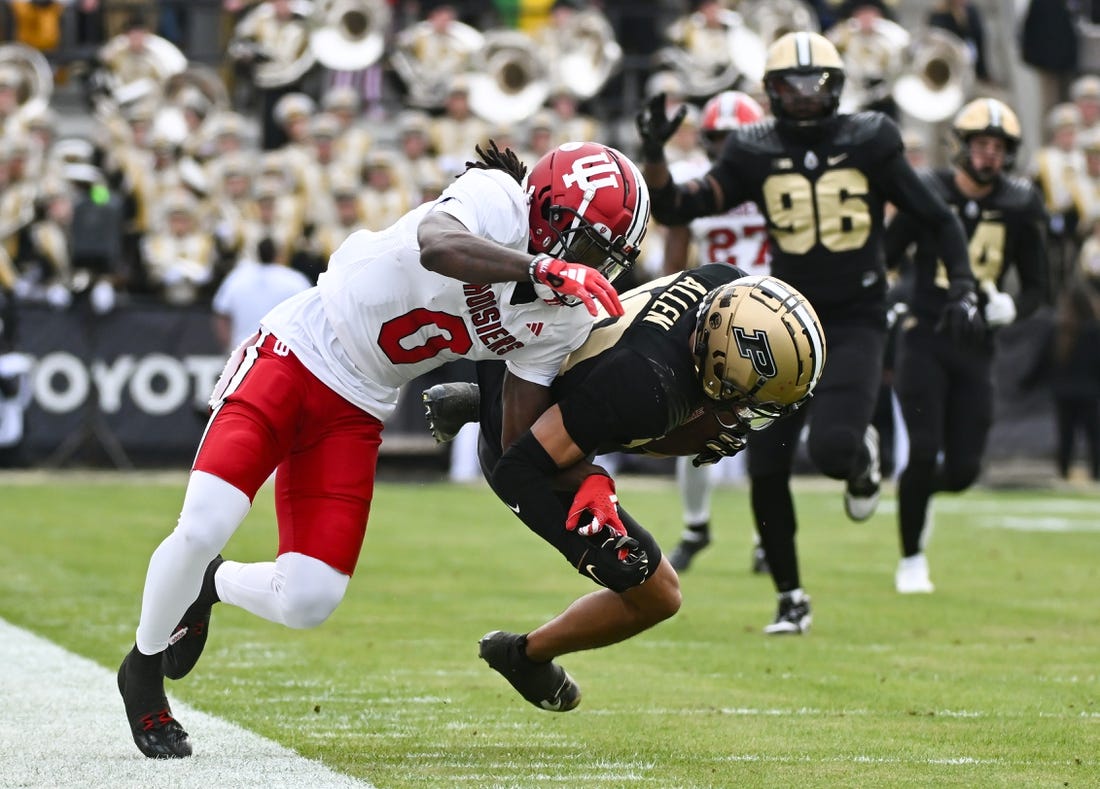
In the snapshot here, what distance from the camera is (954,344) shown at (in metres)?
8.34

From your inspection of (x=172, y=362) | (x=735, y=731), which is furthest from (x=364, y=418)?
(x=172, y=362)

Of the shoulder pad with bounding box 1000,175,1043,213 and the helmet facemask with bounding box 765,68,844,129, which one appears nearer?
the helmet facemask with bounding box 765,68,844,129

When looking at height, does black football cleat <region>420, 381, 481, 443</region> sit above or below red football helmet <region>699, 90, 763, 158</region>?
below

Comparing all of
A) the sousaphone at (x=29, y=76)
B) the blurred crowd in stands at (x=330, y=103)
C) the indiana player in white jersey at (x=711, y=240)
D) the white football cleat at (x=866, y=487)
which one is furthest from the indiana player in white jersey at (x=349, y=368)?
the sousaphone at (x=29, y=76)

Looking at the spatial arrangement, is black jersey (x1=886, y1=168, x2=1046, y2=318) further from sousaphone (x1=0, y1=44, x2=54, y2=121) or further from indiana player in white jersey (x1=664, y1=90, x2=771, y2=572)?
sousaphone (x1=0, y1=44, x2=54, y2=121)

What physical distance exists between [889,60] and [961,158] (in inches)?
341

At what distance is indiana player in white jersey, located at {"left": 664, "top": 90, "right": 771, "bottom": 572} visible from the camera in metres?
8.78

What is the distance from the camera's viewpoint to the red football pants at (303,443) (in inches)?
191

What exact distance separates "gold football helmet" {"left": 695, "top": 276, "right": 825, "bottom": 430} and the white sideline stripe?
4.45ft

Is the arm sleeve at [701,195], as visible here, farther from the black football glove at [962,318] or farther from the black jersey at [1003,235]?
the black jersey at [1003,235]

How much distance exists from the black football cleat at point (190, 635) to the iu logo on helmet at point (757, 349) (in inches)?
58.4

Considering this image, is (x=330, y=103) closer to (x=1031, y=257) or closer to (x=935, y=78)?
(x=935, y=78)

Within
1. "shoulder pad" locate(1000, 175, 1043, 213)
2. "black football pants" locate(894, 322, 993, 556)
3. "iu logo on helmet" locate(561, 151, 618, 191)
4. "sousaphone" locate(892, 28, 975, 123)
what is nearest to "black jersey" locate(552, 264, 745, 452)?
"iu logo on helmet" locate(561, 151, 618, 191)

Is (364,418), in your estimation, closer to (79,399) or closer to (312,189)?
(79,399)
